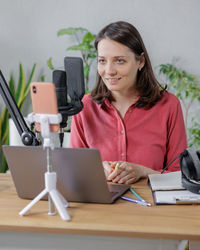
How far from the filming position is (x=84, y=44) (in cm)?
352

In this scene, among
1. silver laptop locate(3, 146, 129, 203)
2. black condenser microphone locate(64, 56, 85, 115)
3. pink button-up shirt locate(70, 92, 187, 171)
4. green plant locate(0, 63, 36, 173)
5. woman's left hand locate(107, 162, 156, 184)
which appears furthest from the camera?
green plant locate(0, 63, 36, 173)

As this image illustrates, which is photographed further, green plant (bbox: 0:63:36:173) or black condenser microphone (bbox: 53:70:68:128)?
green plant (bbox: 0:63:36:173)

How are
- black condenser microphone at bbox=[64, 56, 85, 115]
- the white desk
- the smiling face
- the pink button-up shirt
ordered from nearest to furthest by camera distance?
the white desk
black condenser microphone at bbox=[64, 56, 85, 115]
the smiling face
the pink button-up shirt

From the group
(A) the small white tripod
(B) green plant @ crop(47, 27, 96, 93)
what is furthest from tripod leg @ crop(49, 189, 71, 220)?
(B) green plant @ crop(47, 27, 96, 93)

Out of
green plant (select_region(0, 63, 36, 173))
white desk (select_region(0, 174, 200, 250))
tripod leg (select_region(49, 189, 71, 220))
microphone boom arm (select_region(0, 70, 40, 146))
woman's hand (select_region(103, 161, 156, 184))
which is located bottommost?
green plant (select_region(0, 63, 36, 173))

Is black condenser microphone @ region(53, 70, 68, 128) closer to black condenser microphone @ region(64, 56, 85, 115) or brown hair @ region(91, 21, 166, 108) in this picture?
black condenser microphone @ region(64, 56, 85, 115)

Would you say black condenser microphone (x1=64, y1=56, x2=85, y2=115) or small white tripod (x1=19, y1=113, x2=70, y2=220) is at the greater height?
black condenser microphone (x1=64, y1=56, x2=85, y2=115)

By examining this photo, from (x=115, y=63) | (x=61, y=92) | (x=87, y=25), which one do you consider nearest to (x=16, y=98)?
(x=87, y=25)

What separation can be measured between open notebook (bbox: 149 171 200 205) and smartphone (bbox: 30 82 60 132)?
441 millimetres

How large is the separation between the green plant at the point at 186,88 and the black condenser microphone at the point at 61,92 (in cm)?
241

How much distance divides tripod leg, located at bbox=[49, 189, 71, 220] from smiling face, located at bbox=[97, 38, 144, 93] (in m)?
0.82

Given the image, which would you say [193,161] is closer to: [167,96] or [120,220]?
[120,220]

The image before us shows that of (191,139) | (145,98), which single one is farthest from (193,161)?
(191,139)

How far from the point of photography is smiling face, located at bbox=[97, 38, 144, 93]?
1.77m
